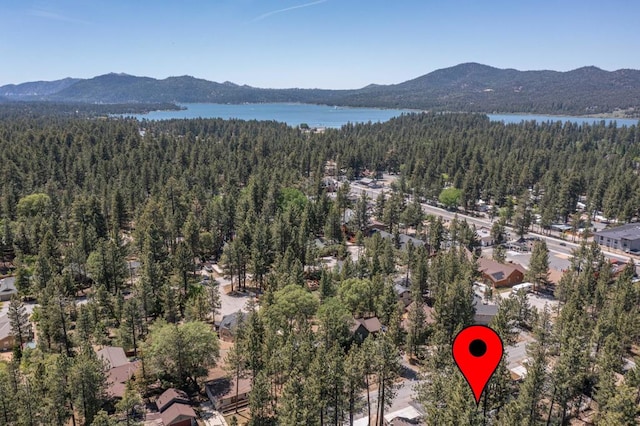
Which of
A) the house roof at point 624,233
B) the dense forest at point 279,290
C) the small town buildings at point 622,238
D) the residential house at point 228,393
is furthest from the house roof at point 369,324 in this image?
the house roof at point 624,233

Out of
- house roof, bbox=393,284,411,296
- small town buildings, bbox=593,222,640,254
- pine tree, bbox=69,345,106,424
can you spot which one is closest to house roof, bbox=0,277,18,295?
pine tree, bbox=69,345,106,424

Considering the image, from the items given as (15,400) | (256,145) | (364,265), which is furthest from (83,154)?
(15,400)

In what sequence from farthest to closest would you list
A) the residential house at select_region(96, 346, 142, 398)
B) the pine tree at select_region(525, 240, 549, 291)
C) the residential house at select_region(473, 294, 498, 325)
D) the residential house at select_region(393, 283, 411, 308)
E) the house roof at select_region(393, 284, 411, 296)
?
the pine tree at select_region(525, 240, 549, 291) < the house roof at select_region(393, 284, 411, 296) < the residential house at select_region(393, 283, 411, 308) < the residential house at select_region(473, 294, 498, 325) < the residential house at select_region(96, 346, 142, 398)

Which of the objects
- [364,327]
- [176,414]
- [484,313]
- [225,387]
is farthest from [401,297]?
[176,414]

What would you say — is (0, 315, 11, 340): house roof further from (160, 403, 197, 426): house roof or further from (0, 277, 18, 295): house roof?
(160, 403, 197, 426): house roof

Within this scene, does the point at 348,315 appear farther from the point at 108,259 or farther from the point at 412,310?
the point at 108,259

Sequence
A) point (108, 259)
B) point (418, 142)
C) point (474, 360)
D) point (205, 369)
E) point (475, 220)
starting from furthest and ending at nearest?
point (418, 142)
point (475, 220)
point (108, 259)
point (205, 369)
point (474, 360)
